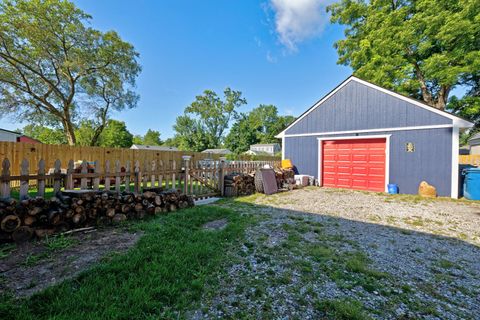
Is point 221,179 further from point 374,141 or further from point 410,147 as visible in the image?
point 410,147

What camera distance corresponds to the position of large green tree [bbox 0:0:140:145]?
14.2m

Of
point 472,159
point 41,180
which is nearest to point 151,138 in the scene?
point 41,180

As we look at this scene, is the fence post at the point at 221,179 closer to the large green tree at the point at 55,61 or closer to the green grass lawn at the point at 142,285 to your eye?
the green grass lawn at the point at 142,285

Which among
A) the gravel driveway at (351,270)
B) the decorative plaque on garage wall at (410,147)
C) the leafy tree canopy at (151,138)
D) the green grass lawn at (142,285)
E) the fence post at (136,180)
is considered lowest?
the gravel driveway at (351,270)

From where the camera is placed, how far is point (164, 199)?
14.9ft

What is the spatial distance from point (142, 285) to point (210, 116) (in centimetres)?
4241

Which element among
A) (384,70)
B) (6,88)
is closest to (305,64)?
(384,70)

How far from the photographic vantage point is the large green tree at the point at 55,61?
1419cm

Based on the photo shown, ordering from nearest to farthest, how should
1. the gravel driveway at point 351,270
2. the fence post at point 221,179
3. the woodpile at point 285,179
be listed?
the gravel driveway at point 351,270, the fence post at point 221,179, the woodpile at point 285,179

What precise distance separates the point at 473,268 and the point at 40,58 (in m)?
23.6

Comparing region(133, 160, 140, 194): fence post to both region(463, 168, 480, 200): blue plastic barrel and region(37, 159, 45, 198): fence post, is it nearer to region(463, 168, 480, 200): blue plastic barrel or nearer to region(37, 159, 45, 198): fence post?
region(37, 159, 45, 198): fence post

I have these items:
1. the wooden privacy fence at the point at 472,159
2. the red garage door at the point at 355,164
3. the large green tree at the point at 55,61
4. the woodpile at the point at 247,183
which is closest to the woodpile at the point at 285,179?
the woodpile at the point at 247,183

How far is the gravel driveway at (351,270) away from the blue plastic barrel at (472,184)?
3.35 meters

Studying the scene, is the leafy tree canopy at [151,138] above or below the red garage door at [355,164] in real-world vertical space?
above
